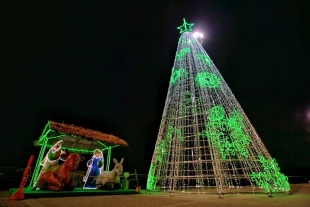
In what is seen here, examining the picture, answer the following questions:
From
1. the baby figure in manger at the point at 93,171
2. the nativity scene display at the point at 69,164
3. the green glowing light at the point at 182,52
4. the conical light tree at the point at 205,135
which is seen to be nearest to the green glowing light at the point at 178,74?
the conical light tree at the point at 205,135

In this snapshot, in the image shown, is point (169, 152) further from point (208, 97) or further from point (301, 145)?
point (301, 145)

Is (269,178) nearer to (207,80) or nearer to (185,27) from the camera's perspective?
(207,80)

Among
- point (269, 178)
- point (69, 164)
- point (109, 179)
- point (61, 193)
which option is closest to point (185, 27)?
point (269, 178)

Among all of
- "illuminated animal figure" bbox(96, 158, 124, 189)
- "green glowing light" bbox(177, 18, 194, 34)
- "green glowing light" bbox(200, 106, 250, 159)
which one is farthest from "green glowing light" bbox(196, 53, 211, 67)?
"illuminated animal figure" bbox(96, 158, 124, 189)

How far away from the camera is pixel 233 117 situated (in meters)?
9.79

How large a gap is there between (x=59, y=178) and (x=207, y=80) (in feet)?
25.3

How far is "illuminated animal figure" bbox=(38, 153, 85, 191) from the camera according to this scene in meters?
8.29

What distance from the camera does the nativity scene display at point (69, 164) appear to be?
28.1 feet

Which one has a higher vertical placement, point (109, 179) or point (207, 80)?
point (207, 80)

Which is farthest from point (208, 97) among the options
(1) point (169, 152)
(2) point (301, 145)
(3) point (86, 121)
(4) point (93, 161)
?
(2) point (301, 145)

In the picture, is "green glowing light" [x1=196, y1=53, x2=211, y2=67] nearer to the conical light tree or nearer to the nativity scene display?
the conical light tree

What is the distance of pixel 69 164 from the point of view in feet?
28.6

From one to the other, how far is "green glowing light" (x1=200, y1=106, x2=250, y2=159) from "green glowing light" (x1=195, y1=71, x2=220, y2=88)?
125 centimetres

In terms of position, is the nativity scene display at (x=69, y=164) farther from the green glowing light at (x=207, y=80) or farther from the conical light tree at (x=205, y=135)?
the green glowing light at (x=207, y=80)
